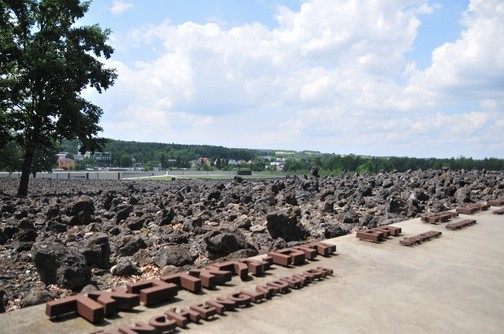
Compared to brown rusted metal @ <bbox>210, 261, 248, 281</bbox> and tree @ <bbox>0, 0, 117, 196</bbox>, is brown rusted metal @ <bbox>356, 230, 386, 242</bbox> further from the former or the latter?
tree @ <bbox>0, 0, 117, 196</bbox>

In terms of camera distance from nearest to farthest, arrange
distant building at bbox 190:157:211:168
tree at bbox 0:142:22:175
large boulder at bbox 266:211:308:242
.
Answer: large boulder at bbox 266:211:308:242
tree at bbox 0:142:22:175
distant building at bbox 190:157:211:168

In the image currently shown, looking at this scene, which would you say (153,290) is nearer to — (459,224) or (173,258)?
(173,258)

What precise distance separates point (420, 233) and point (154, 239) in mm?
6047

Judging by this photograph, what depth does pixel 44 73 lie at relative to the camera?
21.8 meters

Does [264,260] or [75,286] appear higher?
[264,260]

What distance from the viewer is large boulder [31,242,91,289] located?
6.79 meters

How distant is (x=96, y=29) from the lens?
2528 centimetres

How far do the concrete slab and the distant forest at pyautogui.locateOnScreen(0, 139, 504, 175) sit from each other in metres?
22.2

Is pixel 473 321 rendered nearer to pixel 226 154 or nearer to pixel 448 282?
pixel 448 282

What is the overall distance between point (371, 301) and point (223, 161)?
373ft

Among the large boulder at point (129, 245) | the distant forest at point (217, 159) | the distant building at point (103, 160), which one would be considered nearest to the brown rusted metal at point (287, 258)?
the large boulder at point (129, 245)

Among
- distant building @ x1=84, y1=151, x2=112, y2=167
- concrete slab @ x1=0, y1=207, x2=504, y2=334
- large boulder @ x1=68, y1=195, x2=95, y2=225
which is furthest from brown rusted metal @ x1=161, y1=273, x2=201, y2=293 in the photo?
distant building @ x1=84, y1=151, x2=112, y2=167

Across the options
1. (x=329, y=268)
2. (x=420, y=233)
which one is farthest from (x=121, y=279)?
(x=420, y=233)

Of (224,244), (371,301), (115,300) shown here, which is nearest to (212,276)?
(115,300)
